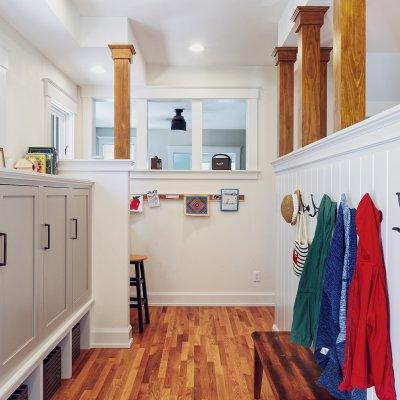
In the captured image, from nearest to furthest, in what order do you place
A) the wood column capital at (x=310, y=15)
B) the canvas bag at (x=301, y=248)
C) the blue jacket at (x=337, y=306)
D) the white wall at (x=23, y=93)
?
the blue jacket at (x=337, y=306)
the canvas bag at (x=301, y=248)
the wood column capital at (x=310, y=15)
the white wall at (x=23, y=93)

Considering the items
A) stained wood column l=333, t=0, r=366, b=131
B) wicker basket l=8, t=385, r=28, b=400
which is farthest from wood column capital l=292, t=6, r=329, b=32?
wicker basket l=8, t=385, r=28, b=400

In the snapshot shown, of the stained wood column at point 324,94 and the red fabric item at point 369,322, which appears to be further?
the stained wood column at point 324,94

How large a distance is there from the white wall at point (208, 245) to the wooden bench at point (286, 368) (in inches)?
77.1

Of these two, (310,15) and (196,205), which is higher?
(310,15)

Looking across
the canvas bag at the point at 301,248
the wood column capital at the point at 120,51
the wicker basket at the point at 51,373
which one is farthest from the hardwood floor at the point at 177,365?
the wood column capital at the point at 120,51

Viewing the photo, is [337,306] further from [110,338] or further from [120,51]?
[120,51]

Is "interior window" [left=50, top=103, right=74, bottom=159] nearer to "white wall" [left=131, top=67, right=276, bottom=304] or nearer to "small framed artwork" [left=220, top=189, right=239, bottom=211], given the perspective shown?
"white wall" [left=131, top=67, right=276, bottom=304]

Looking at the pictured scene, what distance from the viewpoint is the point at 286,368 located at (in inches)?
75.5

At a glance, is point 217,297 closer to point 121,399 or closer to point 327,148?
point 121,399

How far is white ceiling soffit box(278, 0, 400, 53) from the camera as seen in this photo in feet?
9.51

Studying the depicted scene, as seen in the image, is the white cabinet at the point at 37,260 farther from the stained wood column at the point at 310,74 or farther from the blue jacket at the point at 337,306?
the stained wood column at the point at 310,74

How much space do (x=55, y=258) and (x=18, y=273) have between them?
503mm

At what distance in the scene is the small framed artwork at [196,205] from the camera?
4285 millimetres

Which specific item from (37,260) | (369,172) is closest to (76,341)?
(37,260)
